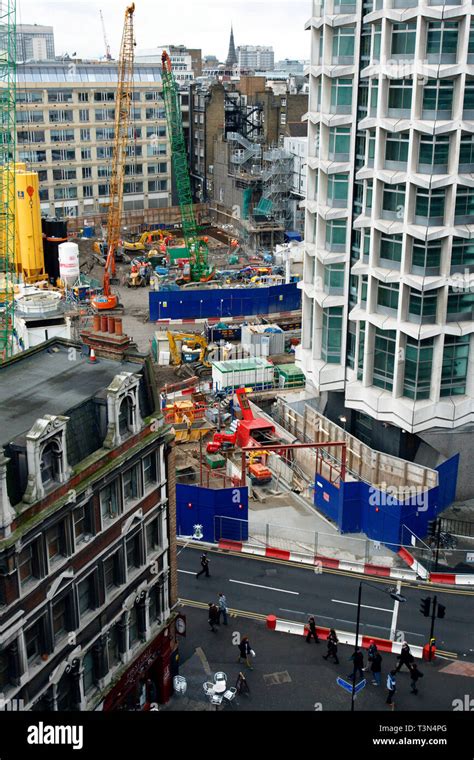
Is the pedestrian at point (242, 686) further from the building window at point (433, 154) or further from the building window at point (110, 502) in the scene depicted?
the building window at point (433, 154)

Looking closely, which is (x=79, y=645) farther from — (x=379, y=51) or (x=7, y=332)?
(x=7, y=332)

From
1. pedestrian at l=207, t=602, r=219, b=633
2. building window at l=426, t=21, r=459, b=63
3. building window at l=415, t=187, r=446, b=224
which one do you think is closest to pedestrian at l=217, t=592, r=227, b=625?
pedestrian at l=207, t=602, r=219, b=633

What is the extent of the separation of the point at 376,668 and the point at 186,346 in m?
49.0

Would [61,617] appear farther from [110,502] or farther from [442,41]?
[442,41]

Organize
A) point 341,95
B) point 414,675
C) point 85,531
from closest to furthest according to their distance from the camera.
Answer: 1. point 85,531
2. point 414,675
3. point 341,95

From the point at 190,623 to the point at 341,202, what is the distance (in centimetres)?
2947

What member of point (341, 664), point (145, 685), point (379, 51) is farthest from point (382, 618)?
point (379, 51)

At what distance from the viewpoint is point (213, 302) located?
9281cm

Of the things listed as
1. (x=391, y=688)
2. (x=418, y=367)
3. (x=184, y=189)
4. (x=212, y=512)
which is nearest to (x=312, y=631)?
(x=391, y=688)

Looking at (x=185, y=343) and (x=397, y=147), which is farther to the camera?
(x=185, y=343)

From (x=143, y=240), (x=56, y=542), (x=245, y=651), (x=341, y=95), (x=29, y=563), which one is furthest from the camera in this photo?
(x=143, y=240)

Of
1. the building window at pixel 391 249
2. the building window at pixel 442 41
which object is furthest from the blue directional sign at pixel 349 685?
the building window at pixel 442 41

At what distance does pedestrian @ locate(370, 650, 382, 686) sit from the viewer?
3669 cm

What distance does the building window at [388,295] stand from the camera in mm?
51991
